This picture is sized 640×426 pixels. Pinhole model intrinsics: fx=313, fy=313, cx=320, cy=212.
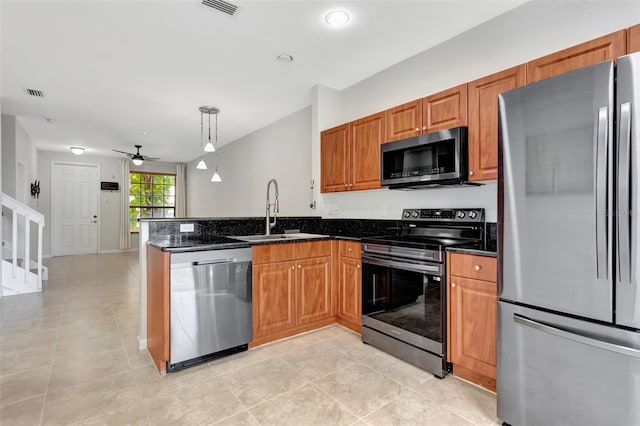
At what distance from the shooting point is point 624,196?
50.6 inches

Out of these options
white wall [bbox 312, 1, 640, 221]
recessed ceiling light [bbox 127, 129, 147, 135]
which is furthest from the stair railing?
white wall [bbox 312, 1, 640, 221]

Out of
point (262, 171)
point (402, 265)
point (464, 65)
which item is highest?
point (464, 65)

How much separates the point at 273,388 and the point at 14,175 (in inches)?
228

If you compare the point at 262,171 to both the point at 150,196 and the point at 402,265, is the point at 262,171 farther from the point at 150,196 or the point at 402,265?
the point at 150,196

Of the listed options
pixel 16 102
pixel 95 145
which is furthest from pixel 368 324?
pixel 95 145

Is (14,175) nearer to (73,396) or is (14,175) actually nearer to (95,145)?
(95,145)

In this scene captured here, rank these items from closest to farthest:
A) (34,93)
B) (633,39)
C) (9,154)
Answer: (633,39), (34,93), (9,154)

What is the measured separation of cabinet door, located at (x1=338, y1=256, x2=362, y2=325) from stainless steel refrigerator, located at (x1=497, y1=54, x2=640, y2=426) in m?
1.36

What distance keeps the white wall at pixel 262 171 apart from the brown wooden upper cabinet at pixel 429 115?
1.80 m

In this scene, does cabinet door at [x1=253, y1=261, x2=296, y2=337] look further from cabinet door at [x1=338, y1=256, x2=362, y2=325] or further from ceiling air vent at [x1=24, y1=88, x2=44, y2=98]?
ceiling air vent at [x1=24, y1=88, x2=44, y2=98]

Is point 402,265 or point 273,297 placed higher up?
point 402,265

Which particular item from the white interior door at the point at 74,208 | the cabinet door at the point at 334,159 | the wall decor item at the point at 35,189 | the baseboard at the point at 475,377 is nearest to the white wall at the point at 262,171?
the cabinet door at the point at 334,159

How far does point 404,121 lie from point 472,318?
5.56ft

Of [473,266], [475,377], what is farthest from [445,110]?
[475,377]
